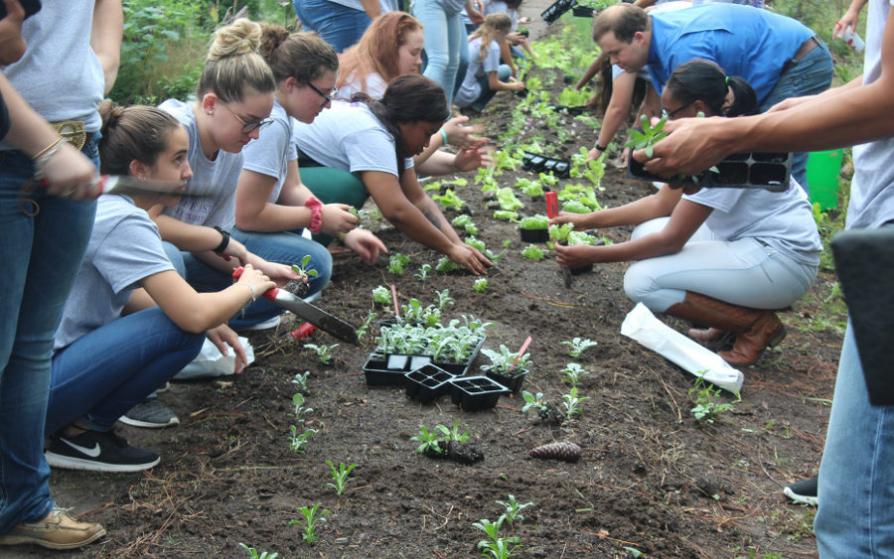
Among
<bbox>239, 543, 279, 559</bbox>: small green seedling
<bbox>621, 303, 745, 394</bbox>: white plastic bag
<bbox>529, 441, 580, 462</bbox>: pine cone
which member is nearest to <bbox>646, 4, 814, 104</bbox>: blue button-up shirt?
<bbox>621, 303, 745, 394</bbox>: white plastic bag

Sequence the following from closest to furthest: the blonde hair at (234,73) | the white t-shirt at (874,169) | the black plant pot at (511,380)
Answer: the white t-shirt at (874,169), the blonde hair at (234,73), the black plant pot at (511,380)

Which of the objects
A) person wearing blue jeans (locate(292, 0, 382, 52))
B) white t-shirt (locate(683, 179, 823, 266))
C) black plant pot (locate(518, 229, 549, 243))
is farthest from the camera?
person wearing blue jeans (locate(292, 0, 382, 52))

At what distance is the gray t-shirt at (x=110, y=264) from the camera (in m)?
2.99

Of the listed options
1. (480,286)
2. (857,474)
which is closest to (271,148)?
(480,286)

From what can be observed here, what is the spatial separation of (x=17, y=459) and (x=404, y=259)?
282cm

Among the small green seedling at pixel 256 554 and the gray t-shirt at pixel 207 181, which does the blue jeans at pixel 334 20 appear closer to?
the gray t-shirt at pixel 207 181

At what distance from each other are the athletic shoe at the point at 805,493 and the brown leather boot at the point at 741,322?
130 centimetres

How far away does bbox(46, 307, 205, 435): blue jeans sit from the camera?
2.96 metres

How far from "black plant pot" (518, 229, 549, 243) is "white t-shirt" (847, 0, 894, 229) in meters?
3.59

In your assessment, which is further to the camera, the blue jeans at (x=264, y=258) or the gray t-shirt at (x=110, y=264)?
the blue jeans at (x=264, y=258)

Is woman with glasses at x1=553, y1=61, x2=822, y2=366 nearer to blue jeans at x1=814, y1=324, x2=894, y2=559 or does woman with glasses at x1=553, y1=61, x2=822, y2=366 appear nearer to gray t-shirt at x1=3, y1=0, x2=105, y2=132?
blue jeans at x1=814, y1=324, x2=894, y2=559

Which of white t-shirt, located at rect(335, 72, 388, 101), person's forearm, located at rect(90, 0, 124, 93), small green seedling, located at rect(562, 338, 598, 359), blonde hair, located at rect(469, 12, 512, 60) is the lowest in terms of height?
blonde hair, located at rect(469, 12, 512, 60)

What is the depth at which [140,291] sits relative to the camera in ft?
11.4

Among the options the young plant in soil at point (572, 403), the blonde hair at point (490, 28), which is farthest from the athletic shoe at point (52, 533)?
the blonde hair at point (490, 28)
